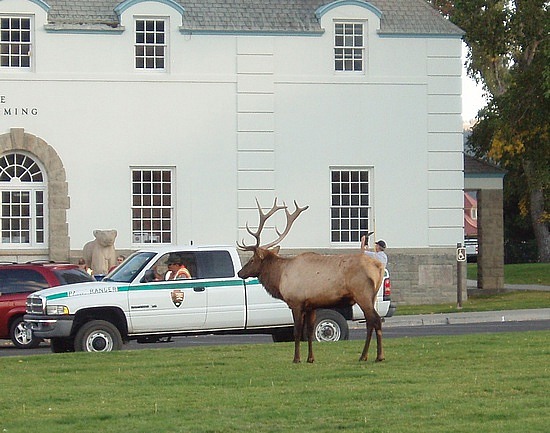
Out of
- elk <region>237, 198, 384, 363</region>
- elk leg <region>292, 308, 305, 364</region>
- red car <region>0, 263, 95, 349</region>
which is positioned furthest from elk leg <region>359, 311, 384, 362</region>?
red car <region>0, 263, 95, 349</region>

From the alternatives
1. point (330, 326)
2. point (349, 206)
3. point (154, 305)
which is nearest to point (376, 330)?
point (154, 305)

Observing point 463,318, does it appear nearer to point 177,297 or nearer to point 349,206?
point 349,206

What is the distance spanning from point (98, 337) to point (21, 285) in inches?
190

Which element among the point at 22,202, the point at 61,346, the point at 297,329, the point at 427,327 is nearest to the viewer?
the point at 297,329

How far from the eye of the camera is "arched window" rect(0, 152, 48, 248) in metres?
34.5

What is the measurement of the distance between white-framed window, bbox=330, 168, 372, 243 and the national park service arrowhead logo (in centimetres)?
1488

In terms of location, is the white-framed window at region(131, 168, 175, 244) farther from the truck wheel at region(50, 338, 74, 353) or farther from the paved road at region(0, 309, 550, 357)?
the truck wheel at region(50, 338, 74, 353)

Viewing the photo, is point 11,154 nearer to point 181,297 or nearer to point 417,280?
point 417,280

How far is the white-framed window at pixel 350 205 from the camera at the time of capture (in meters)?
35.9

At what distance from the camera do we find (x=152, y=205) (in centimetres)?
3500

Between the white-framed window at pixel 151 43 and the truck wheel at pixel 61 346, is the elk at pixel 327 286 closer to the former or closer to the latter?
the truck wheel at pixel 61 346

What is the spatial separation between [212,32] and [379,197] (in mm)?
6107

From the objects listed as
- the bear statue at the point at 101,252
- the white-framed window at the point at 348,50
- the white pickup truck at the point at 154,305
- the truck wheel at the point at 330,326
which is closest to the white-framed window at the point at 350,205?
the white-framed window at the point at 348,50

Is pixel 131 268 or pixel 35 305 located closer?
pixel 35 305
